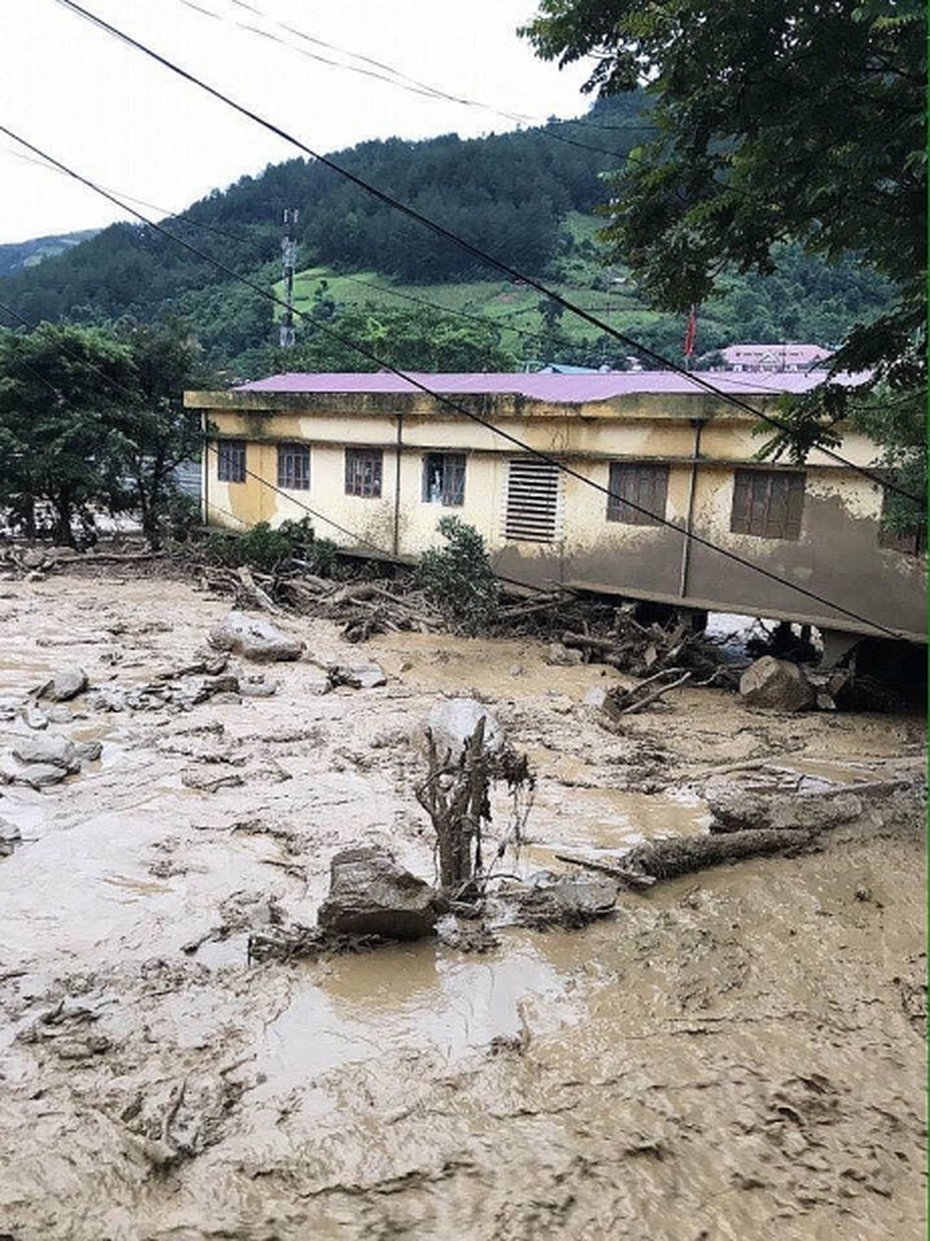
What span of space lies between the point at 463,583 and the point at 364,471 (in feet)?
15.6

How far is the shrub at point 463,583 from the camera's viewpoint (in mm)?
15289

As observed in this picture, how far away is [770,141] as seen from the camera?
16.8ft

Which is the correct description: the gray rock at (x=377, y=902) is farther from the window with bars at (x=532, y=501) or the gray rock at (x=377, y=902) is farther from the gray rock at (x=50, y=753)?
the window with bars at (x=532, y=501)

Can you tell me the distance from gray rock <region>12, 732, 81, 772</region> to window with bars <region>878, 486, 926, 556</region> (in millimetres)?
9715

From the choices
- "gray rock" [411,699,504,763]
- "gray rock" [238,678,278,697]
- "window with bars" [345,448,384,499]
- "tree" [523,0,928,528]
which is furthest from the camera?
"window with bars" [345,448,384,499]

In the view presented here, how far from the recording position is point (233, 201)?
238 feet

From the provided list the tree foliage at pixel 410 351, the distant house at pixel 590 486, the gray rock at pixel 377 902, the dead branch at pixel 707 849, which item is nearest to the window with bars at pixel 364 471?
the distant house at pixel 590 486

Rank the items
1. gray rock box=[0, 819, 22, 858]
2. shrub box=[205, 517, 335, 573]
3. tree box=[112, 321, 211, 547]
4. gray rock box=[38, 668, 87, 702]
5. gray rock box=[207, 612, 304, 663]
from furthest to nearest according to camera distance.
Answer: tree box=[112, 321, 211, 547], shrub box=[205, 517, 335, 573], gray rock box=[207, 612, 304, 663], gray rock box=[38, 668, 87, 702], gray rock box=[0, 819, 22, 858]

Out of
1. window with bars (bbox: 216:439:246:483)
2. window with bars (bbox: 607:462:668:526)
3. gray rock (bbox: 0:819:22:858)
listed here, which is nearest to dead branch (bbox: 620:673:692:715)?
window with bars (bbox: 607:462:668:526)

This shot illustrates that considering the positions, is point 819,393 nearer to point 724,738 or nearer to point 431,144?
point 724,738

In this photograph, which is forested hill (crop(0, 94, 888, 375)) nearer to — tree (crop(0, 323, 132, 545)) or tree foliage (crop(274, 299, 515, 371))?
tree foliage (crop(274, 299, 515, 371))

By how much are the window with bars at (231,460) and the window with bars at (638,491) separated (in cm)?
992

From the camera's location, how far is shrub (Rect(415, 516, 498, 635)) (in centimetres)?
1529

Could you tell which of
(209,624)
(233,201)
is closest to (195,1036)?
(209,624)
